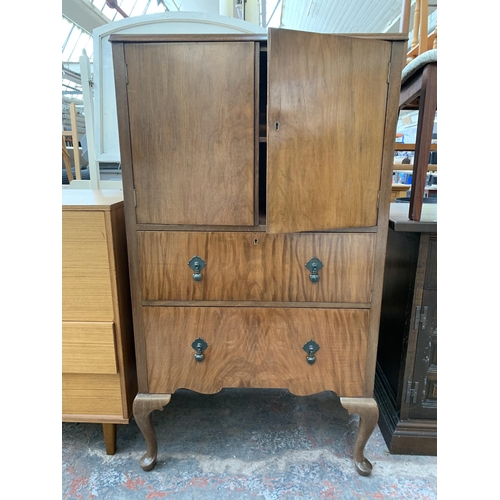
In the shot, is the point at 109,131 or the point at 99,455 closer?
the point at 99,455

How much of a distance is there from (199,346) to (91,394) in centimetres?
39

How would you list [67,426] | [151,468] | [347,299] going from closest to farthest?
[347,299]
[151,468]
[67,426]

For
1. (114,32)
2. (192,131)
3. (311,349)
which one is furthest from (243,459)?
(114,32)

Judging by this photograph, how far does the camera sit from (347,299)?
86cm

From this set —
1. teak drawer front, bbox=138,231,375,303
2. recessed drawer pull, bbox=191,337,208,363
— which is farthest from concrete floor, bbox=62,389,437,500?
teak drawer front, bbox=138,231,375,303

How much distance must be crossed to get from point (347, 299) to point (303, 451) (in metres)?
0.58

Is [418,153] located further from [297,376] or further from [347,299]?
[297,376]

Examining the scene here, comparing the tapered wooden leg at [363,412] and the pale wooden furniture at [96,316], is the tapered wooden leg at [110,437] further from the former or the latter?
the tapered wooden leg at [363,412]

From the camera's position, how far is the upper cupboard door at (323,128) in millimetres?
676

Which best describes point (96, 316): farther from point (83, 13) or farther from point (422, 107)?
point (83, 13)

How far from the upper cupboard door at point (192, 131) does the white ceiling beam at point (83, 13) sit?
18.3 feet

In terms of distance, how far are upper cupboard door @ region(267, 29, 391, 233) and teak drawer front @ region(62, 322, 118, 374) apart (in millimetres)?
565
